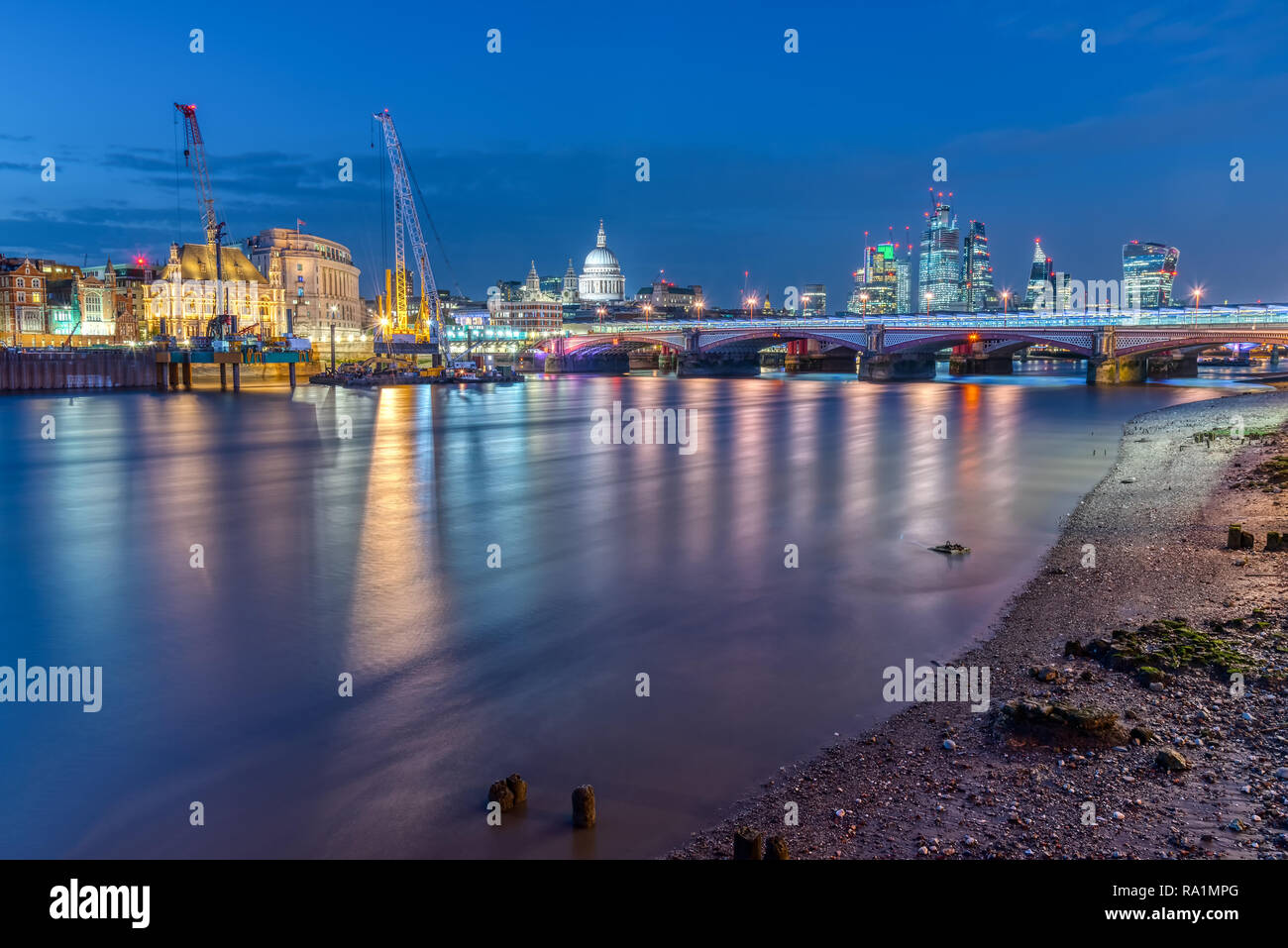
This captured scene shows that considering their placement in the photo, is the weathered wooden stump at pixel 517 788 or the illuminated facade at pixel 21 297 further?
the illuminated facade at pixel 21 297

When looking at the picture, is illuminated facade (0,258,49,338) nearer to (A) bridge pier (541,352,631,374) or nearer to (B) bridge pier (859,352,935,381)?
(A) bridge pier (541,352,631,374)

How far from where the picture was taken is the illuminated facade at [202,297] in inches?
5492

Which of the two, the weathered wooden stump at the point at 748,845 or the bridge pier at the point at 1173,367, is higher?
the bridge pier at the point at 1173,367

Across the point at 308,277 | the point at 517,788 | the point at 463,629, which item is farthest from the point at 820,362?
the point at 517,788

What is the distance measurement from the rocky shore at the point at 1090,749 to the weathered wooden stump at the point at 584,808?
86 cm

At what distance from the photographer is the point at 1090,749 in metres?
7.24

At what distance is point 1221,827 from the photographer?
5.97 m

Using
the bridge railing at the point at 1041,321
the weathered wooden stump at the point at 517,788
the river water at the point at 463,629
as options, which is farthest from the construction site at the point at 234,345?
the weathered wooden stump at the point at 517,788

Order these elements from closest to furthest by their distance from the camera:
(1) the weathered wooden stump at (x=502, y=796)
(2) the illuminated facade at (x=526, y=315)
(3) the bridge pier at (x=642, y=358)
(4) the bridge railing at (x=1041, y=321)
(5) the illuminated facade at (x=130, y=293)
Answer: (1) the weathered wooden stump at (x=502, y=796) < (4) the bridge railing at (x=1041, y=321) < (5) the illuminated facade at (x=130, y=293) < (3) the bridge pier at (x=642, y=358) < (2) the illuminated facade at (x=526, y=315)

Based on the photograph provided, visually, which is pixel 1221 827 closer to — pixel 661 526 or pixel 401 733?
pixel 401 733

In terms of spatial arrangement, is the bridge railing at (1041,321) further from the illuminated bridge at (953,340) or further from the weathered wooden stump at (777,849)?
the weathered wooden stump at (777,849)

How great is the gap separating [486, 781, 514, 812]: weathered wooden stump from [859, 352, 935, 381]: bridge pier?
3721 inches
